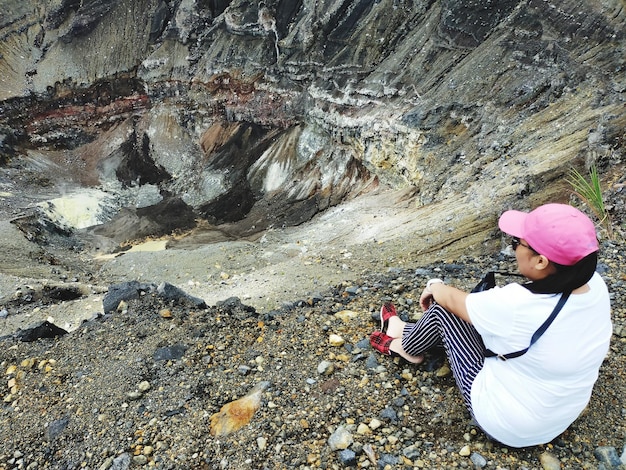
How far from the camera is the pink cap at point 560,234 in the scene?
7.46 ft

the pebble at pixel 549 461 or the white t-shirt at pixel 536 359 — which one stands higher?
the white t-shirt at pixel 536 359

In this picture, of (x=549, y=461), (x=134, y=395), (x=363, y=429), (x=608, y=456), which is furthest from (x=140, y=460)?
(x=608, y=456)

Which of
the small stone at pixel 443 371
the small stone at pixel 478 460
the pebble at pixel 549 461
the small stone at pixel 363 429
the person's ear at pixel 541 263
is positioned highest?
the person's ear at pixel 541 263

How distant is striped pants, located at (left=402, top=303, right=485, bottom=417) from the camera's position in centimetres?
302

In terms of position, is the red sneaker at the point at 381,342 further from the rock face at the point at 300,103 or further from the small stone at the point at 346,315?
the rock face at the point at 300,103

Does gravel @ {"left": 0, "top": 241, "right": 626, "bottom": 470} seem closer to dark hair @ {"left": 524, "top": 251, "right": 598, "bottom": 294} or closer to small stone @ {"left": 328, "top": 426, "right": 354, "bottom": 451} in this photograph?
small stone @ {"left": 328, "top": 426, "right": 354, "bottom": 451}

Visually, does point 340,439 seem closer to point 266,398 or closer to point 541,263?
point 266,398

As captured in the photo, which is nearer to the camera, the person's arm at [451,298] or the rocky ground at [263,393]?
the person's arm at [451,298]

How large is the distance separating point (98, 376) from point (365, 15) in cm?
2061

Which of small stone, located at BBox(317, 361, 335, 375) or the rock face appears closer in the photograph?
small stone, located at BBox(317, 361, 335, 375)

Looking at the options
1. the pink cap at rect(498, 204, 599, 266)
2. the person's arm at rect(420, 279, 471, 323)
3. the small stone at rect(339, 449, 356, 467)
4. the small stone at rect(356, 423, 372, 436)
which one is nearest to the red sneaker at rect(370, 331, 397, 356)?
the small stone at rect(356, 423, 372, 436)

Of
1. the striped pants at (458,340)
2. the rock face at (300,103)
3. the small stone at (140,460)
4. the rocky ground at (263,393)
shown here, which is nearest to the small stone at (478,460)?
the rocky ground at (263,393)

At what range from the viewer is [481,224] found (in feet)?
31.7

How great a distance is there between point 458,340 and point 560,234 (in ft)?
3.80
